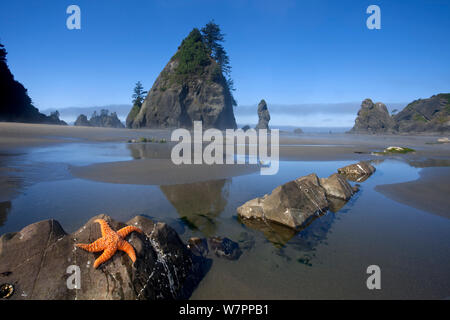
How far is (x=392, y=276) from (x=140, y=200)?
545cm

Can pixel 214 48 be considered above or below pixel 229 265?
above

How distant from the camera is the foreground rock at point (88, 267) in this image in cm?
229

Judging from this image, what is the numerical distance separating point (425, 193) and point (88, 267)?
8.87 meters

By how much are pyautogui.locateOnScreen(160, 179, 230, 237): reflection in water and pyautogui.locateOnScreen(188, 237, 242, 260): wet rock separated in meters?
0.39

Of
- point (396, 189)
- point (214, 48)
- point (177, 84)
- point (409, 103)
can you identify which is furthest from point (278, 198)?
point (409, 103)

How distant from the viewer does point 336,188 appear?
639 cm

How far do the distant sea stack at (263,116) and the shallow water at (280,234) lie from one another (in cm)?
9817

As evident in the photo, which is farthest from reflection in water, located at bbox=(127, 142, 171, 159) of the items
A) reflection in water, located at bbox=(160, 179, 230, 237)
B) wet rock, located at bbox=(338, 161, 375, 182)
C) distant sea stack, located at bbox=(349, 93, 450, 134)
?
distant sea stack, located at bbox=(349, 93, 450, 134)

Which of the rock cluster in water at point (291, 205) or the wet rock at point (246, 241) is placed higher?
the rock cluster in water at point (291, 205)

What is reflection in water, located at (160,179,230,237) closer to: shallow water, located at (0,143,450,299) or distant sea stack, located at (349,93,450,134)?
shallow water, located at (0,143,450,299)

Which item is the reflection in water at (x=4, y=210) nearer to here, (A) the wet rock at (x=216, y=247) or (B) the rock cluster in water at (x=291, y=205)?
(A) the wet rock at (x=216, y=247)

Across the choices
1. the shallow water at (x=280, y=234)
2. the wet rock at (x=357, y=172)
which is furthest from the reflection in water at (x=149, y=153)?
the wet rock at (x=357, y=172)

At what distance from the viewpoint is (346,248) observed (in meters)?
3.78
